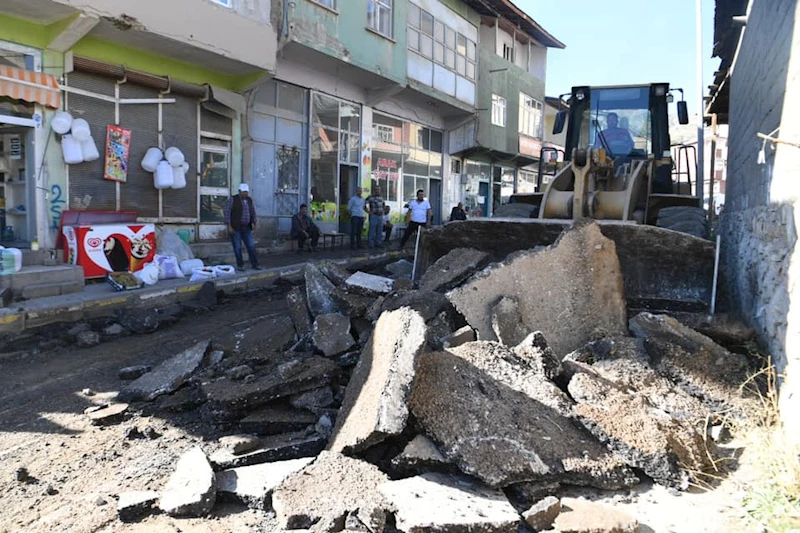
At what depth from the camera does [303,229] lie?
47.4ft

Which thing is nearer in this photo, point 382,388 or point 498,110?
point 382,388

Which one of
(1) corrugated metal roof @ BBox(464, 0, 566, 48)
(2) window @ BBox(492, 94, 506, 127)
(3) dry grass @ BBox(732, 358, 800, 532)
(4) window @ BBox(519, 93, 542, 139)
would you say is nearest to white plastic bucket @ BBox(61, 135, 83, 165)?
(3) dry grass @ BBox(732, 358, 800, 532)

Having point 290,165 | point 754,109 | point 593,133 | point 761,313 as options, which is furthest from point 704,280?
point 290,165

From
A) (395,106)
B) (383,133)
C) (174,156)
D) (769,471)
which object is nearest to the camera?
(769,471)

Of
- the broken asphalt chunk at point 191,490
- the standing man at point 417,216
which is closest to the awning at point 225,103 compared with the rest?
the standing man at point 417,216

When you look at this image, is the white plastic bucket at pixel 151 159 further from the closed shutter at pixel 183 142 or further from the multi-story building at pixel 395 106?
the multi-story building at pixel 395 106

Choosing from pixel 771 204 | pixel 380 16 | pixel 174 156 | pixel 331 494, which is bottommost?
pixel 331 494

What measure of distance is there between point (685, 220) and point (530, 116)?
73.3 ft

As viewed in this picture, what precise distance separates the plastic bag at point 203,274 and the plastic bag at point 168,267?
11.6 inches

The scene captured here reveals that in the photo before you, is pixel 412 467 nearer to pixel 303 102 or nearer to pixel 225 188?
pixel 225 188

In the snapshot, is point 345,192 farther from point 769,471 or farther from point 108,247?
point 769,471

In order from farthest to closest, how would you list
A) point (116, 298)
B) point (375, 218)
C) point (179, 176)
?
point (375, 218) → point (179, 176) → point (116, 298)

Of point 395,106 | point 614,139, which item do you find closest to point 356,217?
point 395,106

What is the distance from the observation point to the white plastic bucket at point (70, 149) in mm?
10039
